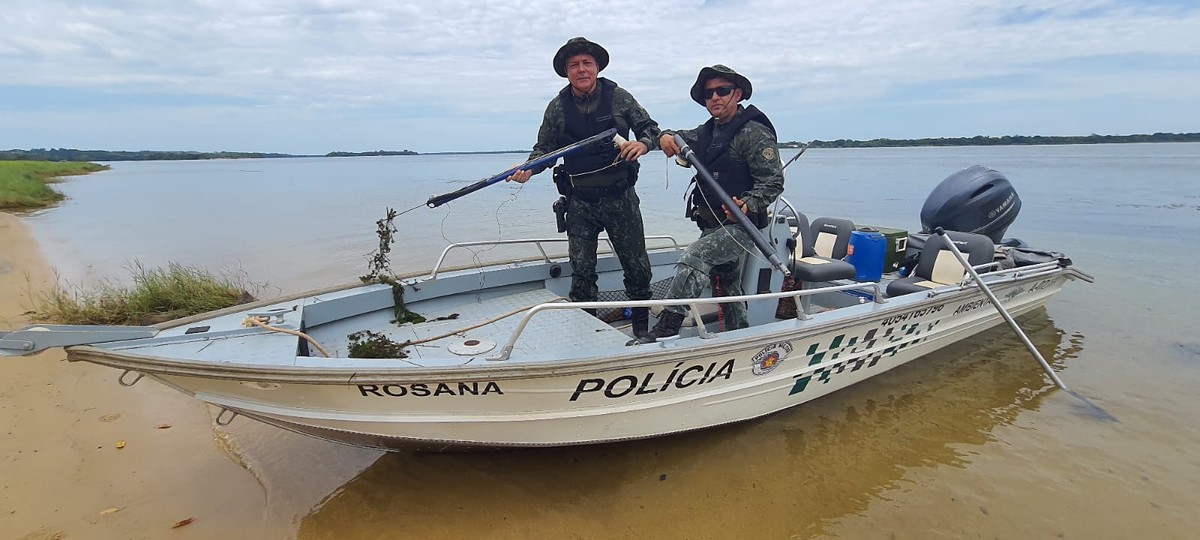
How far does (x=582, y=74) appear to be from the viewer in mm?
3955

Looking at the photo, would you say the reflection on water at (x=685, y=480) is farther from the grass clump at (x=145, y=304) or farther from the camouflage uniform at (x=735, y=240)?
the grass clump at (x=145, y=304)

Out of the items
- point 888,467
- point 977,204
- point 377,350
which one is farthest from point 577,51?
point 977,204

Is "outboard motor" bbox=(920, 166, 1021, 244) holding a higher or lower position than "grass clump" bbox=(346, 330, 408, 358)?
higher

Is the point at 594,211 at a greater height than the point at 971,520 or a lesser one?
greater

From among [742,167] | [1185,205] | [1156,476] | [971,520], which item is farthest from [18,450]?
[1185,205]

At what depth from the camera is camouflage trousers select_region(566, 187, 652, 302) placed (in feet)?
13.9

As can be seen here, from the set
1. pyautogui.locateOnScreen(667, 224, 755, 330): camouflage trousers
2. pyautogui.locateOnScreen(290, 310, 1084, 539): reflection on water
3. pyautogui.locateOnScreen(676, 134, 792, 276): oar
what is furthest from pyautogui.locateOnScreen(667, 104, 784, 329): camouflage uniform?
pyautogui.locateOnScreen(290, 310, 1084, 539): reflection on water

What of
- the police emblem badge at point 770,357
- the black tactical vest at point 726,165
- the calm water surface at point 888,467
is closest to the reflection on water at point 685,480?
the calm water surface at point 888,467

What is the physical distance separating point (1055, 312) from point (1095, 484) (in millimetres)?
4405

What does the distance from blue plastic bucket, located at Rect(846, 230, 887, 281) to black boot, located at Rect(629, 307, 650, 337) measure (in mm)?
2200

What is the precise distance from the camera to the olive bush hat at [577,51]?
3.92 m

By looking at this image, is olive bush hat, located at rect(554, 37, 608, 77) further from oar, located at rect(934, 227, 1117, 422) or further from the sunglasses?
oar, located at rect(934, 227, 1117, 422)

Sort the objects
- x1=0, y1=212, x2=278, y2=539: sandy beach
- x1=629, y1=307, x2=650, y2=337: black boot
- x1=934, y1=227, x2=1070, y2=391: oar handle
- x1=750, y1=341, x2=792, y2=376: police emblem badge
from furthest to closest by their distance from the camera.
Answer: x1=934, y1=227, x2=1070, y2=391: oar handle < x1=629, y1=307, x2=650, y2=337: black boot < x1=750, y1=341, x2=792, y2=376: police emblem badge < x1=0, y1=212, x2=278, y2=539: sandy beach

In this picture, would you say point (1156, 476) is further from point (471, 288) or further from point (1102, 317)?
point (471, 288)
